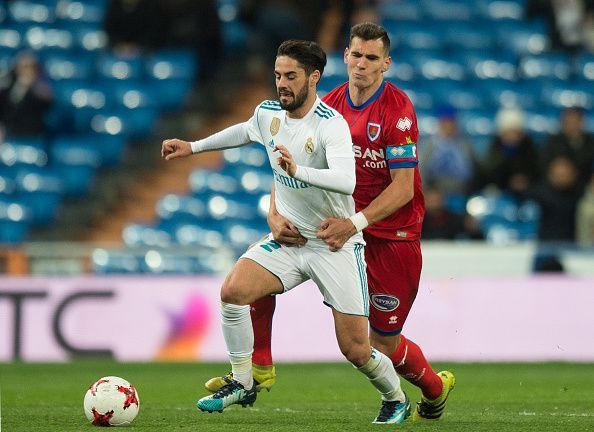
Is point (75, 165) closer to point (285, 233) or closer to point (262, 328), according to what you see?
point (262, 328)

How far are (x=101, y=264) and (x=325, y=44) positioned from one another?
6.44 meters

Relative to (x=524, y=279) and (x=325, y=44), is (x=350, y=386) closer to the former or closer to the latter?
(x=524, y=279)

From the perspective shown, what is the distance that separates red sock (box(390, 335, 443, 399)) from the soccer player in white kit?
324mm

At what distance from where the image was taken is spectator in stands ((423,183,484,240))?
13.7 m

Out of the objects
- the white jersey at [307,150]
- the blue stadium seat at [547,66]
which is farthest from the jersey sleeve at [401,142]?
the blue stadium seat at [547,66]

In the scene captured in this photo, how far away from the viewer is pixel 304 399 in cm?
981

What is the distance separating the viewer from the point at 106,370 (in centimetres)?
1242

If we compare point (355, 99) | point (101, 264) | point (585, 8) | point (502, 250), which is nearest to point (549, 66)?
point (585, 8)

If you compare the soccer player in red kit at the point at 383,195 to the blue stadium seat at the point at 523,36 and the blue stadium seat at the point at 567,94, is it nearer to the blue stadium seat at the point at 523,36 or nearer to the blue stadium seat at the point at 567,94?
the blue stadium seat at the point at 567,94

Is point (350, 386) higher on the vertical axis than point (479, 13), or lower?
lower

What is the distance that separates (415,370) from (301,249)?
114 cm

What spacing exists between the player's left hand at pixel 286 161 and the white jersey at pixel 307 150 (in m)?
0.38

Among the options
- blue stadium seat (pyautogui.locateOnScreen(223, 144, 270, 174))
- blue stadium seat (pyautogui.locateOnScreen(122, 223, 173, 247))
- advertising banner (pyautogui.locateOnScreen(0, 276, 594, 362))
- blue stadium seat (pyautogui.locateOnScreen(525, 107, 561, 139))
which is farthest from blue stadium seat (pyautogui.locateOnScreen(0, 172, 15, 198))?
blue stadium seat (pyautogui.locateOnScreen(525, 107, 561, 139))

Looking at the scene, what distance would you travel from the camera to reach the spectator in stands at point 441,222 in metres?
13.7
